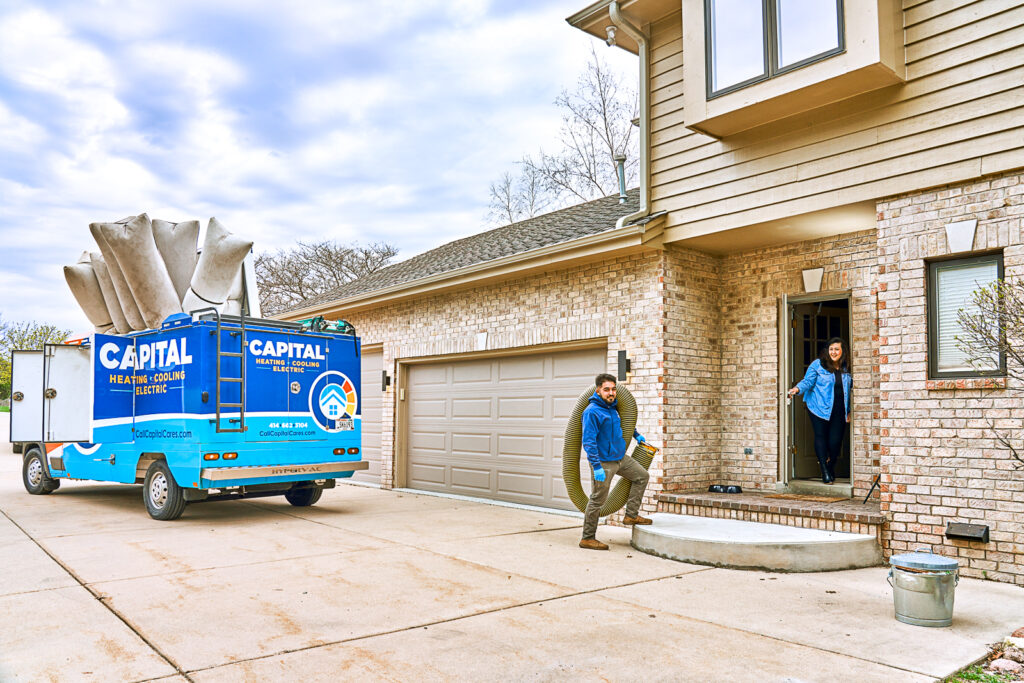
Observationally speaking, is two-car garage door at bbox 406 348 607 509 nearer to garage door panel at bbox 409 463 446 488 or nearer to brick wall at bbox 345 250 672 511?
garage door panel at bbox 409 463 446 488

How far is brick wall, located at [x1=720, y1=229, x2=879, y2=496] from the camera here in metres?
7.82

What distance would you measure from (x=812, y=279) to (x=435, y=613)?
5.59 meters

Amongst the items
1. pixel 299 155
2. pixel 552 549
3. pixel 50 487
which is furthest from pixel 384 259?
pixel 552 549

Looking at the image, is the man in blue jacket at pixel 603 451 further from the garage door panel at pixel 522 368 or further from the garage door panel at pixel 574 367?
the garage door panel at pixel 522 368

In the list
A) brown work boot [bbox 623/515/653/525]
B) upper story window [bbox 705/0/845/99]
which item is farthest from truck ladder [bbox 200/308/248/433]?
upper story window [bbox 705/0/845/99]

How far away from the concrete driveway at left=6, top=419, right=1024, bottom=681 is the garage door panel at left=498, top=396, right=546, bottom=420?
2.40 metres

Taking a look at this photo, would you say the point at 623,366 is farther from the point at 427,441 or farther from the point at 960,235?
the point at 427,441

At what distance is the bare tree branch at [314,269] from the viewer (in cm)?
3397

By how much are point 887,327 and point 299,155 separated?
1639 cm

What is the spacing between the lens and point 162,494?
30.4ft

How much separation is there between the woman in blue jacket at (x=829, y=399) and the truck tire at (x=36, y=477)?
1100 centimetres

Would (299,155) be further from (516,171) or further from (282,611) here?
(282,611)

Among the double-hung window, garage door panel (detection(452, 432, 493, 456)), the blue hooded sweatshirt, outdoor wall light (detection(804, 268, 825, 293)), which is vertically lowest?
garage door panel (detection(452, 432, 493, 456))

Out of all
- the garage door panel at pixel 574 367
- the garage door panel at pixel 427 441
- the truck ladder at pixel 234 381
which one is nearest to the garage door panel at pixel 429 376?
the garage door panel at pixel 427 441
